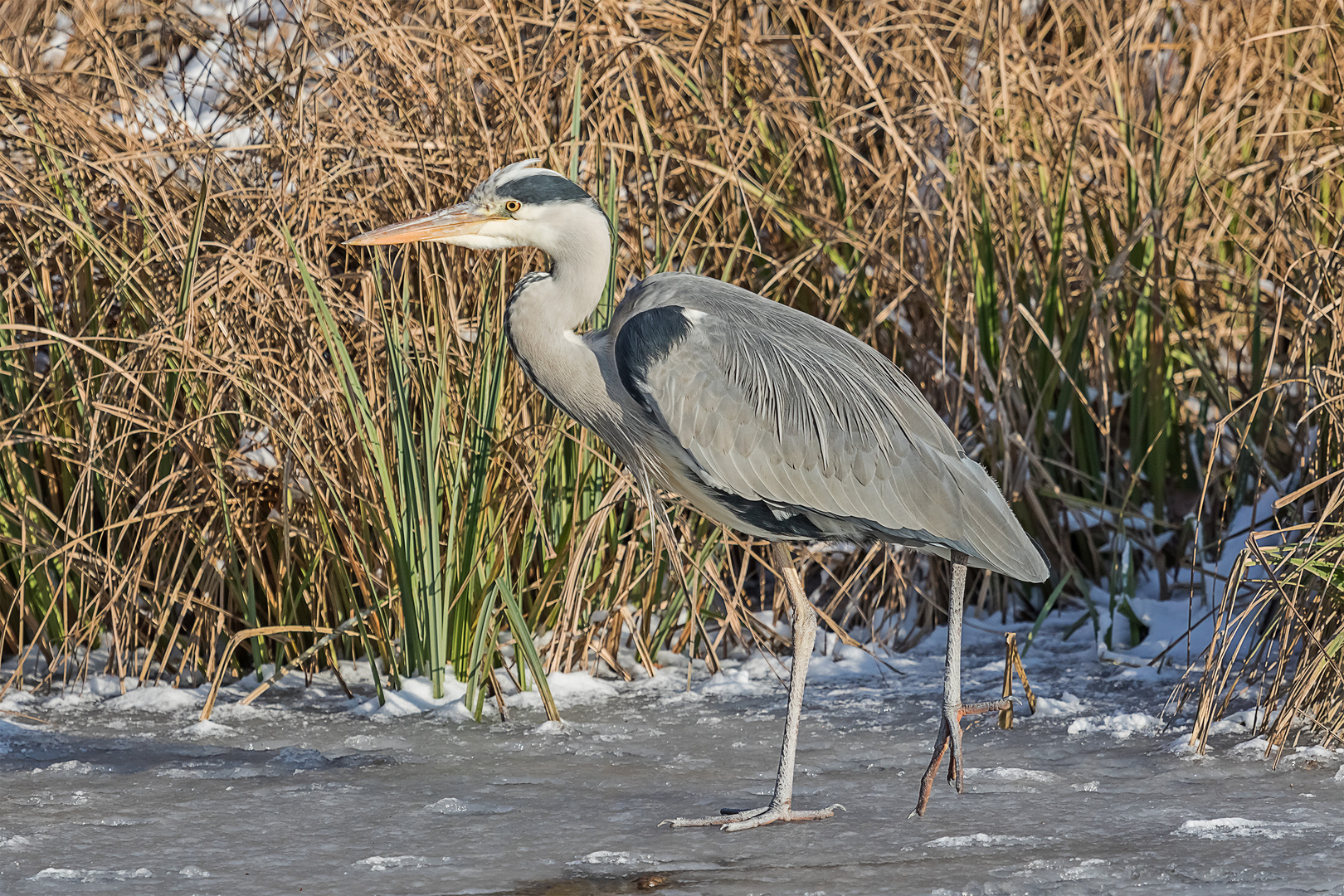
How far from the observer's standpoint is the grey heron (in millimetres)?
3754

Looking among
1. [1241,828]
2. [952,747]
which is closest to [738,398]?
[952,747]

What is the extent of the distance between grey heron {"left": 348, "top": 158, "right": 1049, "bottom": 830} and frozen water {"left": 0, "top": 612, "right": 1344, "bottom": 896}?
→ 35 centimetres

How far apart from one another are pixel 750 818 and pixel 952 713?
53 centimetres

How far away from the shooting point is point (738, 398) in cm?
379

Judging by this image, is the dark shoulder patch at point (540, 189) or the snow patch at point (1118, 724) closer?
the dark shoulder patch at point (540, 189)

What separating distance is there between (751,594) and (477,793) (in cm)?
214

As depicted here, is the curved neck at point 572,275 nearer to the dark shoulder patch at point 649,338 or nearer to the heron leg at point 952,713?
the dark shoulder patch at point 649,338

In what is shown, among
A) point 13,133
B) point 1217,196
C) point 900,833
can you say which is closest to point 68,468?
point 13,133

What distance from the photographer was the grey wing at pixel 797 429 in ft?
12.3

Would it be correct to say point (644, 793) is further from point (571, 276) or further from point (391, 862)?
point (571, 276)

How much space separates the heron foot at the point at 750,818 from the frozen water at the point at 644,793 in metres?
0.03

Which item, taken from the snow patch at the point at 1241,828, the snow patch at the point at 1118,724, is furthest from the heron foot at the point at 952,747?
the snow patch at the point at 1118,724

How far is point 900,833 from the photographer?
3.35 m

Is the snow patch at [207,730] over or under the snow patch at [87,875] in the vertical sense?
over
